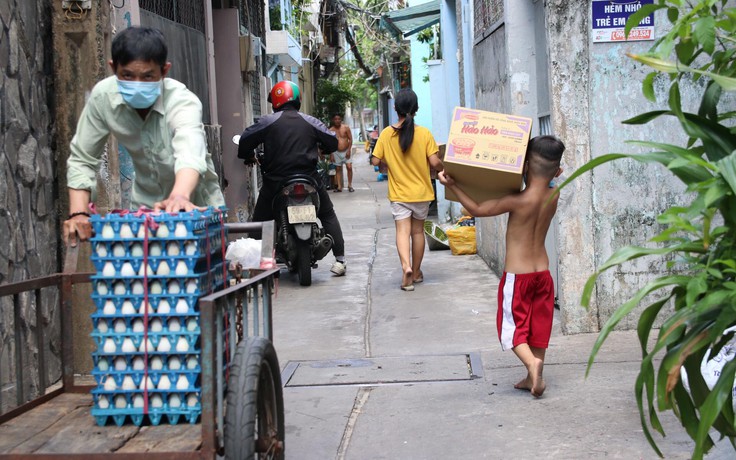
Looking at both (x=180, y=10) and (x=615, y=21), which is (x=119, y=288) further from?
(x=180, y=10)

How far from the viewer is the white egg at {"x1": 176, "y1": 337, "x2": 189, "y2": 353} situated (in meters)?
3.26

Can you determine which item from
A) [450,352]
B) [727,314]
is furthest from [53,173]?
[727,314]

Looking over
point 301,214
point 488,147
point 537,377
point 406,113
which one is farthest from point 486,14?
point 537,377

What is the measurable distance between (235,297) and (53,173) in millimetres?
3084

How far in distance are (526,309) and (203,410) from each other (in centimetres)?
283

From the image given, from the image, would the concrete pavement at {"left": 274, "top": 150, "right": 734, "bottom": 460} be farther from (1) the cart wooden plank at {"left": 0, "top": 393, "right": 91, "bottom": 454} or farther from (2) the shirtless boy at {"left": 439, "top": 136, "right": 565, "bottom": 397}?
(1) the cart wooden plank at {"left": 0, "top": 393, "right": 91, "bottom": 454}

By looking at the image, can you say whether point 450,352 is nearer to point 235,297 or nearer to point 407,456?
point 407,456

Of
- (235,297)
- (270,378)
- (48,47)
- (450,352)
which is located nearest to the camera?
(235,297)

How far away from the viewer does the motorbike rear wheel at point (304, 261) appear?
934 cm

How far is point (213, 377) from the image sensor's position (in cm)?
306

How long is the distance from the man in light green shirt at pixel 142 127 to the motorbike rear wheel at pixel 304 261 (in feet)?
17.1

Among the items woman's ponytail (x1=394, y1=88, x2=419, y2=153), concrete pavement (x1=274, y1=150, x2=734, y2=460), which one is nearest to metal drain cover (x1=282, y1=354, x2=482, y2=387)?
concrete pavement (x1=274, y1=150, x2=734, y2=460)

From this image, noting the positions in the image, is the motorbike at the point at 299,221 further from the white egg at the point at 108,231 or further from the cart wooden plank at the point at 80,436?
the white egg at the point at 108,231

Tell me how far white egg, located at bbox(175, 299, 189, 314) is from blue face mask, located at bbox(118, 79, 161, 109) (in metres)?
0.89
